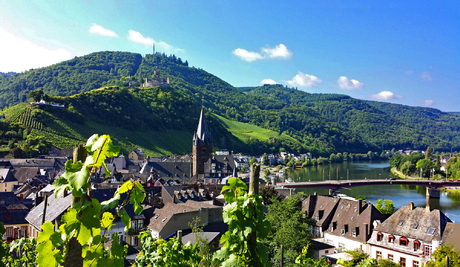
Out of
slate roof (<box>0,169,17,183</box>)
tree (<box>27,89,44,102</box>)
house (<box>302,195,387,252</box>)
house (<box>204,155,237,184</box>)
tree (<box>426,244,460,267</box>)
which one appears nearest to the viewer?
tree (<box>426,244,460,267</box>)

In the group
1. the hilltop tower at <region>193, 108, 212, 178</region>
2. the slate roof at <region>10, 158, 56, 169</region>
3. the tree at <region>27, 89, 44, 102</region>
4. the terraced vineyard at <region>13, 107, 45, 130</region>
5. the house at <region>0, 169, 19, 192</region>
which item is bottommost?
the house at <region>0, 169, 19, 192</region>

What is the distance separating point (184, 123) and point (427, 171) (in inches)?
3791

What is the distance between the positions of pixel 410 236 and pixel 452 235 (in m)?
2.57

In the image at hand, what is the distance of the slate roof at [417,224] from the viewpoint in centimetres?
2502

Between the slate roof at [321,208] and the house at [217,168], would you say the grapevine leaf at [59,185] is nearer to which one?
the slate roof at [321,208]

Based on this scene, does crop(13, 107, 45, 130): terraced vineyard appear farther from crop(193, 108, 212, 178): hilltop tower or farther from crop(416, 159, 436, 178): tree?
crop(416, 159, 436, 178): tree

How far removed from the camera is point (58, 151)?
8288 centimetres

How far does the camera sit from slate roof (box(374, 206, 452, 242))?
25016mm

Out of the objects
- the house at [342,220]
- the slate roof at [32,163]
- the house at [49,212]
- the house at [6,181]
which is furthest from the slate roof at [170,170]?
the house at [49,212]

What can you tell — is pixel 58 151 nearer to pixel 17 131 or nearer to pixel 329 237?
pixel 17 131

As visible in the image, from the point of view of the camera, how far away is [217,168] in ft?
223

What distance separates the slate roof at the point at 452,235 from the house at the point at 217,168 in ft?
139

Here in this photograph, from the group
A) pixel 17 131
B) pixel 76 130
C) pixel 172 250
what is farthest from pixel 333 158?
pixel 172 250

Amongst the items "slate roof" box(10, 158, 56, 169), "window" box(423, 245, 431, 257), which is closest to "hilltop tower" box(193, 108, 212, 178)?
"slate roof" box(10, 158, 56, 169)
